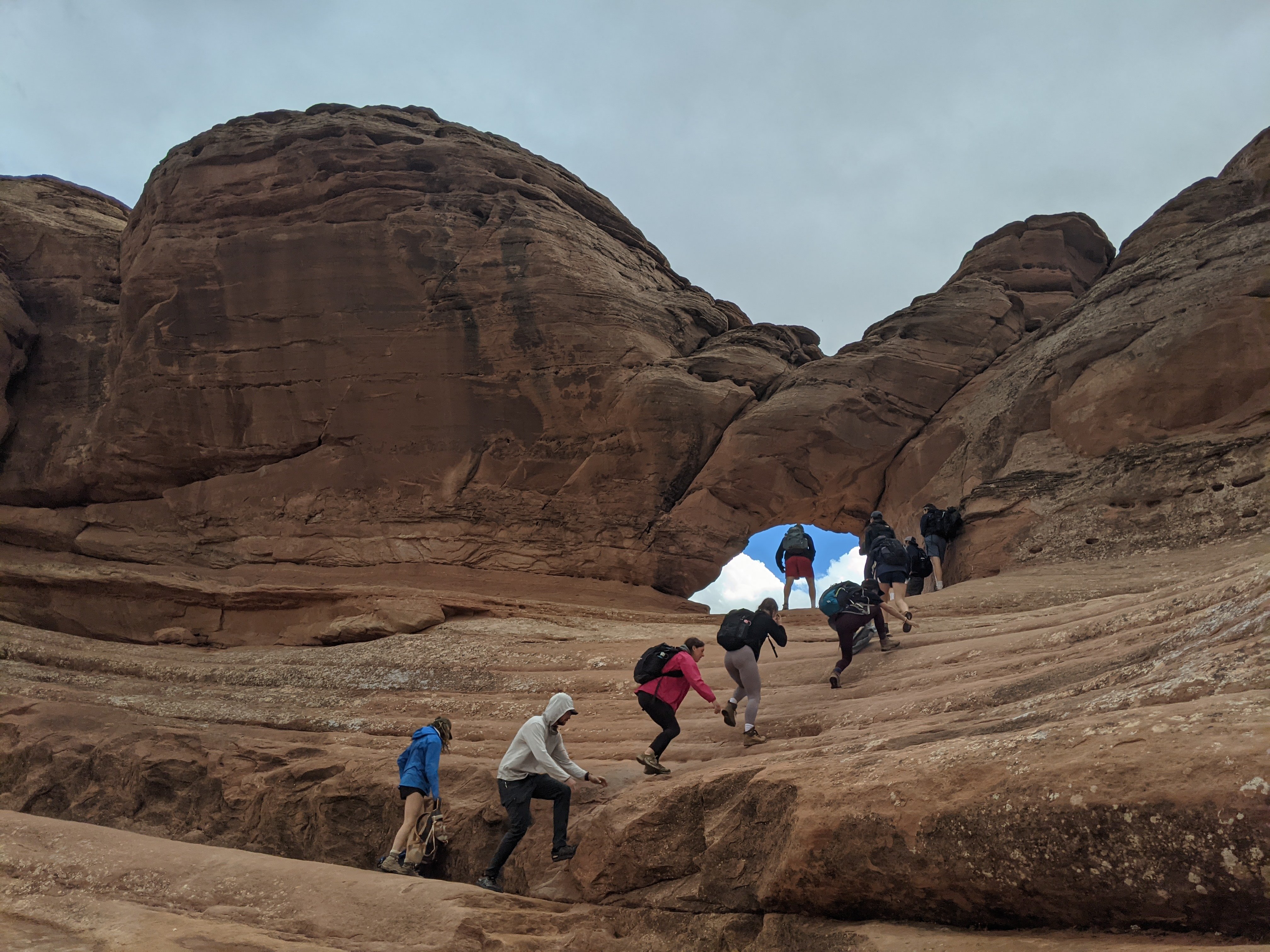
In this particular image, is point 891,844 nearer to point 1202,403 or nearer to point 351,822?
point 351,822

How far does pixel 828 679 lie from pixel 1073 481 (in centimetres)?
787

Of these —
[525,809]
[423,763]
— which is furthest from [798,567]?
[525,809]

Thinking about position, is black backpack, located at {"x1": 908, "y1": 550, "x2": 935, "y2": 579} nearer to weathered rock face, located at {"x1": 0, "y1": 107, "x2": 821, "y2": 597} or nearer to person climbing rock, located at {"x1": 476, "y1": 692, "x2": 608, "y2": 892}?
weathered rock face, located at {"x1": 0, "y1": 107, "x2": 821, "y2": 597}

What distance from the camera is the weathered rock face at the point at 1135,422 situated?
14305 mm

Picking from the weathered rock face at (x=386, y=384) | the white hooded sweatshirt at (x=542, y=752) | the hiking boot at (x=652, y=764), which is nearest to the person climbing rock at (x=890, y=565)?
the hiking boot at (x=652, y=764)

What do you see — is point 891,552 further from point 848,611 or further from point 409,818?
point 409,818

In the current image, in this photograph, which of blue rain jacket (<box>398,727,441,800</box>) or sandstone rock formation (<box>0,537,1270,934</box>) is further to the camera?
blue rain jacket (<box>398,727,441,800</box>)

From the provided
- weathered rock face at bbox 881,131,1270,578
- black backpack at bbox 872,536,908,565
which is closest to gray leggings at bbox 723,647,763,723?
black backpack at bbox 872,536,908,565

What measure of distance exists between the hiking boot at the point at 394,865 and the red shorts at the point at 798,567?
390 inches

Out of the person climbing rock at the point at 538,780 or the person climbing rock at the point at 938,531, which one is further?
the person climbing rock at the point at 938,531

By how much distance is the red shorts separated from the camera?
664 inches

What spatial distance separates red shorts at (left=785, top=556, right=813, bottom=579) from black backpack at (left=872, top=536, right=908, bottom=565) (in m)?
3.72

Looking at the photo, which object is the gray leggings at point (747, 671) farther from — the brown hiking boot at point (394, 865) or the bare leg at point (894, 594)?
the brown hiking boot at point (394, 865)

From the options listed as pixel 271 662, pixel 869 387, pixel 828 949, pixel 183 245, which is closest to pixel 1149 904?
pixel 828 949
